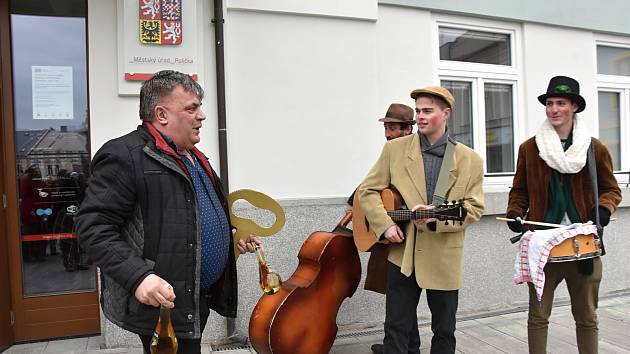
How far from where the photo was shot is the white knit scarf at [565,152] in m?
2.90

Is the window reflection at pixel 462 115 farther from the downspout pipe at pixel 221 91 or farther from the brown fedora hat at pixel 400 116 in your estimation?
the downspout pipe at pixel 221 91

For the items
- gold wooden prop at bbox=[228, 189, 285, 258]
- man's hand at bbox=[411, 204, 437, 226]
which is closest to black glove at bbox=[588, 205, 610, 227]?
man's hand at bbox=[411, 204, 437, 226]

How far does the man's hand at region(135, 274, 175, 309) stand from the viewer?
1.70 metres

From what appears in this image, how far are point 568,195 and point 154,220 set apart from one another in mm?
2417

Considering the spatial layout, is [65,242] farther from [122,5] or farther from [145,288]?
[145,288]

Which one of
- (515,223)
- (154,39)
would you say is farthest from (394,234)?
(154,39)

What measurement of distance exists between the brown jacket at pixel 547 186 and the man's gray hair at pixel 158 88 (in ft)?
7.01

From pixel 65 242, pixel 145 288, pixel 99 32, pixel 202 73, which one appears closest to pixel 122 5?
pixel 99 32

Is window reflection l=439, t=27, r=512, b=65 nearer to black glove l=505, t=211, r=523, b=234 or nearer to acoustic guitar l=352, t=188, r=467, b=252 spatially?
black glove l=505, t=211, r=523, b=234

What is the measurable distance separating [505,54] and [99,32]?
13.1ft

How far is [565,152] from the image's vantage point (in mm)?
2939

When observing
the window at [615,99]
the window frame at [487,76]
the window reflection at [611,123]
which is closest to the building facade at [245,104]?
the window frame at [487,76]

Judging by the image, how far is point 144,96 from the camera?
2049 millimetres

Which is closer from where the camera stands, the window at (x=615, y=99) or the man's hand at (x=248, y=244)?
the man's hand at (x=248, y=244)
